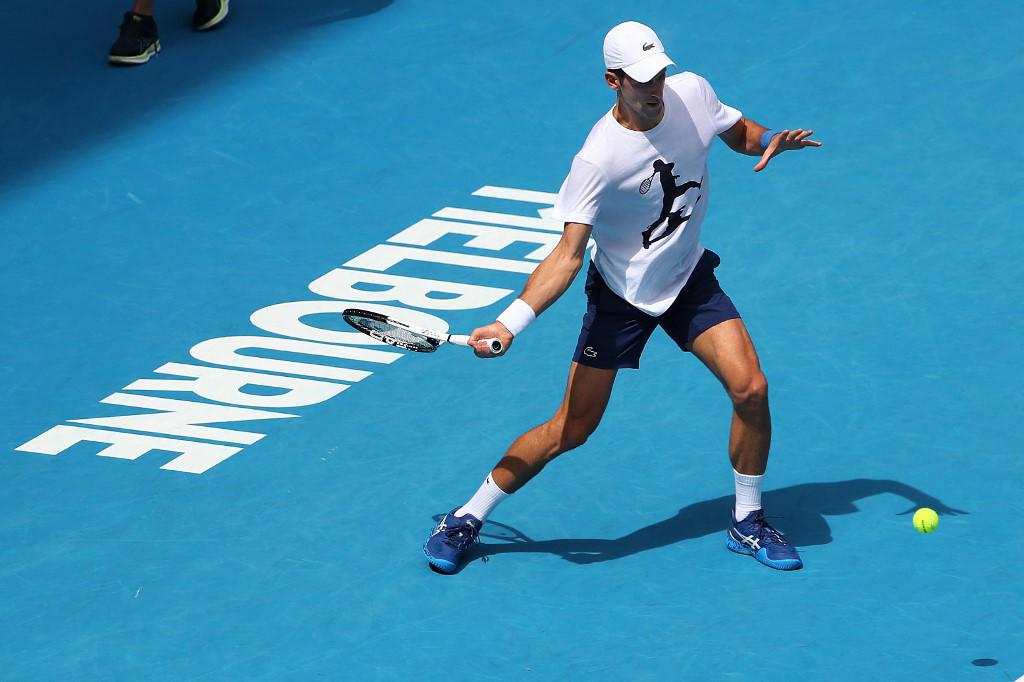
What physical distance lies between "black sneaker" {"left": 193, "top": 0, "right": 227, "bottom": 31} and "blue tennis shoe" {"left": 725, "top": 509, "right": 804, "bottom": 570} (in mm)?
7588

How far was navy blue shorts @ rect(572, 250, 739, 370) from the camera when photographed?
7.28m

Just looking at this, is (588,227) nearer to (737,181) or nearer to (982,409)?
(982,409)

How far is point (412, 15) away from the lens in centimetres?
1361

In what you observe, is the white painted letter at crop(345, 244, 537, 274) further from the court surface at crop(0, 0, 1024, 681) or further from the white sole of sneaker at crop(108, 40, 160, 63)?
the white sole of sneaker at crop(108, 40, 160, 63)

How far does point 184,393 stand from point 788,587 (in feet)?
11.5

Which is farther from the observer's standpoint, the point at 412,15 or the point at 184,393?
the point at 412,15

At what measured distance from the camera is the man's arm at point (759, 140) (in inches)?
288

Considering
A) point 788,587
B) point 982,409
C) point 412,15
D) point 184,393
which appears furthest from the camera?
point 412,15

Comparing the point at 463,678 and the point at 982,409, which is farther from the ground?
the point at 982,409

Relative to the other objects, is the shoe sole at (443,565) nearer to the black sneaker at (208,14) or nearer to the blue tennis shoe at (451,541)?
the blue tennis shoe at (451,541)

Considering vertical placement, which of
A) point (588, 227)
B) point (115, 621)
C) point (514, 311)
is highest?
point (588, 227)

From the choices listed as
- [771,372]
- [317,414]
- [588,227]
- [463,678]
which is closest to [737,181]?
[771,372]

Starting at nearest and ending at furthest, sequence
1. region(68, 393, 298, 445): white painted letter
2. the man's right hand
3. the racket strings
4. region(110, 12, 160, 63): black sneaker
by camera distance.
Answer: the man's right hand, the racket strings, region(68, 393, 298, 445): white painted letter, region(110, 12, 160, 63): black sneaker

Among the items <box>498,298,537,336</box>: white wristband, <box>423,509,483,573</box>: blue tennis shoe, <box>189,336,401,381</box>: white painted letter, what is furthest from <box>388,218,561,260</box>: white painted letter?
<box>498,298,537,336</box>: white wristband
